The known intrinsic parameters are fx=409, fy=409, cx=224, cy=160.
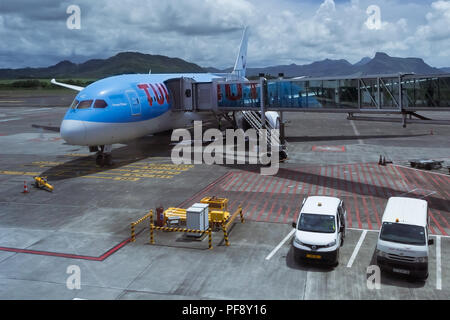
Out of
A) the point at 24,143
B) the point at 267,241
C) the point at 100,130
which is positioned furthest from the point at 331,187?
the point at 24,143

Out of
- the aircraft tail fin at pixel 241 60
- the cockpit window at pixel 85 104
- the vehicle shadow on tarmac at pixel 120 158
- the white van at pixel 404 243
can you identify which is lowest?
the white van at pixel 404 243

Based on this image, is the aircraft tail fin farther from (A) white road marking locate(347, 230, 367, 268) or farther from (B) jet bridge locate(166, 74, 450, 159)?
(A) white road marking locate(347, 230, 367, 268)

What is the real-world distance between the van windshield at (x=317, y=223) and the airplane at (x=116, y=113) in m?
19.4

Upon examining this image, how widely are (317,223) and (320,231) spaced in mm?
576

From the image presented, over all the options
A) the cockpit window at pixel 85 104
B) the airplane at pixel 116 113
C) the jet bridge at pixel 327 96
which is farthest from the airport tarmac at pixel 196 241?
the cockpit window at pixel 85 104

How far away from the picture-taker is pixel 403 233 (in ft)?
53.3

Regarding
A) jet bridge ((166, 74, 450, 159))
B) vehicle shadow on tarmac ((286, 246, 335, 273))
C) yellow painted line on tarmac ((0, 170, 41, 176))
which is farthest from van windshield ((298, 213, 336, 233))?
yellow painted line on tarmac ((0, 170, 41, 176))

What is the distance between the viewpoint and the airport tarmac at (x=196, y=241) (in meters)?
15.2

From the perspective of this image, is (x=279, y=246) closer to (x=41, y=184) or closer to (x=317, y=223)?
(x=317, y=223)

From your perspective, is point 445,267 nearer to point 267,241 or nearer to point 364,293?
point 364,293

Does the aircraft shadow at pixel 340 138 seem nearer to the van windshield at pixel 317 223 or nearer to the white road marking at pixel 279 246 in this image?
the white road marking at pixel 279 246

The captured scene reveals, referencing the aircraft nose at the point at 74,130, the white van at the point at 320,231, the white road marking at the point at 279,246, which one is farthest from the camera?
the aircraft nose at the point at 74,130

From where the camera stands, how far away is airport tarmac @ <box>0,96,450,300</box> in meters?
15.2

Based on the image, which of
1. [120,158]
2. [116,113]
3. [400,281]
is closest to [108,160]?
[120,158]
